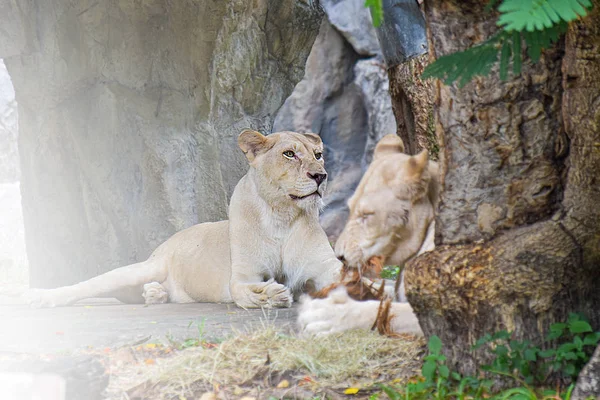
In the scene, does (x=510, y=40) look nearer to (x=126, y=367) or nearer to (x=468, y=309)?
(x=468, y=309)

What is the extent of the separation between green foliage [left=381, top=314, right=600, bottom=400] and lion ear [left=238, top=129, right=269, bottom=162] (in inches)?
129

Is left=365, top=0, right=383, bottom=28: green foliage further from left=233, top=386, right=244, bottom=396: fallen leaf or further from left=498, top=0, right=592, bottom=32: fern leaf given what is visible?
left=233, top=386, right=244, bottom=396: fallen leaf

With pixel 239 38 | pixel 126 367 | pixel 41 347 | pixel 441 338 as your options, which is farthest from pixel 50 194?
pixel 441 338

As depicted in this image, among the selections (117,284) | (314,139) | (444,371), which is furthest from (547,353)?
(117,284)

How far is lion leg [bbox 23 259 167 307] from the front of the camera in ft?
20.7

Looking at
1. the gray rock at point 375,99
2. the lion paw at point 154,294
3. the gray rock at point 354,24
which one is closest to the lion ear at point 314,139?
the lion paw at point 154,294

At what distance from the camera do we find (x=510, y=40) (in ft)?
7.72

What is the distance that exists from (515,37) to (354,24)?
13.5 meters

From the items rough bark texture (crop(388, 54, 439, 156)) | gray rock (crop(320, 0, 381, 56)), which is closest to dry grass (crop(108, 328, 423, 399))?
rough bark texture (crop(388, 54, 439, 156))

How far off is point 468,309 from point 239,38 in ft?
15.8

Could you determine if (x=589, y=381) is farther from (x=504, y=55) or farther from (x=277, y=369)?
(x=277, y=369)

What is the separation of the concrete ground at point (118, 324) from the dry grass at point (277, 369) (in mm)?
520

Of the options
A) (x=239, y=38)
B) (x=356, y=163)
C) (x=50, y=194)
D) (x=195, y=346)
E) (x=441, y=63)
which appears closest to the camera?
(x=441, y=63)

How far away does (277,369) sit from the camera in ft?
11.4
